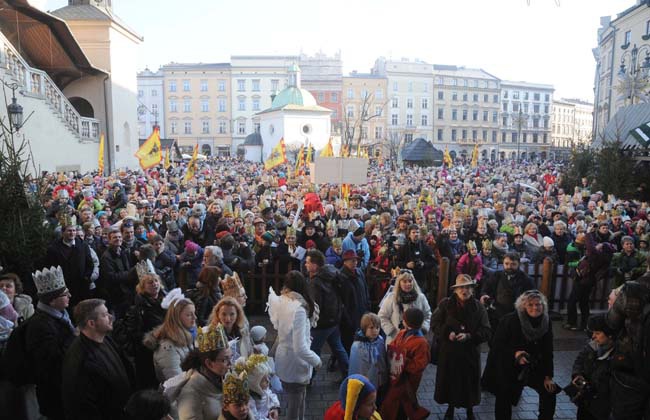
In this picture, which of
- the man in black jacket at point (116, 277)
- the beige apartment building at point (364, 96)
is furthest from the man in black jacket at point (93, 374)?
the beige apartment building at point (364, 96)

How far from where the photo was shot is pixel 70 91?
28.3 m

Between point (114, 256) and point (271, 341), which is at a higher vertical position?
point (114, 256)

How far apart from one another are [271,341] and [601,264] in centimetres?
514

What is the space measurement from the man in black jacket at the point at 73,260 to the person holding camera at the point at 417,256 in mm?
4545

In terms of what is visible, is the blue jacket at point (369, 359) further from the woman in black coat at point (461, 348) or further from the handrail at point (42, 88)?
the handrail at point (42, 88)

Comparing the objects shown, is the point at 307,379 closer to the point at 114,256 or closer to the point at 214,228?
the point at 114,256

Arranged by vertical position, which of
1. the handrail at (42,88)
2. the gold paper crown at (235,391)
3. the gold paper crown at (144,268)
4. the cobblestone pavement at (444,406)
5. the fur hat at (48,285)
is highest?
the handrail at (42,88)

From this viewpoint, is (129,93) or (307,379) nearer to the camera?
(307,379)

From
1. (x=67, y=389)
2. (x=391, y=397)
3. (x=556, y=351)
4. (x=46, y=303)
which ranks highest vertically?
(x=46, y=303)

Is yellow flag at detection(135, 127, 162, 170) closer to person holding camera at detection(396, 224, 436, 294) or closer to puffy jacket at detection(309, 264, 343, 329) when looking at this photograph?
person holding camera at detection(396, 224, 436, 294)

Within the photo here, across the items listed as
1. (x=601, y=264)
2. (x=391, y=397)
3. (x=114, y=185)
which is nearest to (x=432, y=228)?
(x=601, y=264)

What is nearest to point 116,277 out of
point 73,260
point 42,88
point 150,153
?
point 73,260

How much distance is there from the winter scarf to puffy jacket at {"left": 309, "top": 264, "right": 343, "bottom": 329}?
6.40 feet

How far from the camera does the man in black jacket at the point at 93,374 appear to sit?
3.34m
